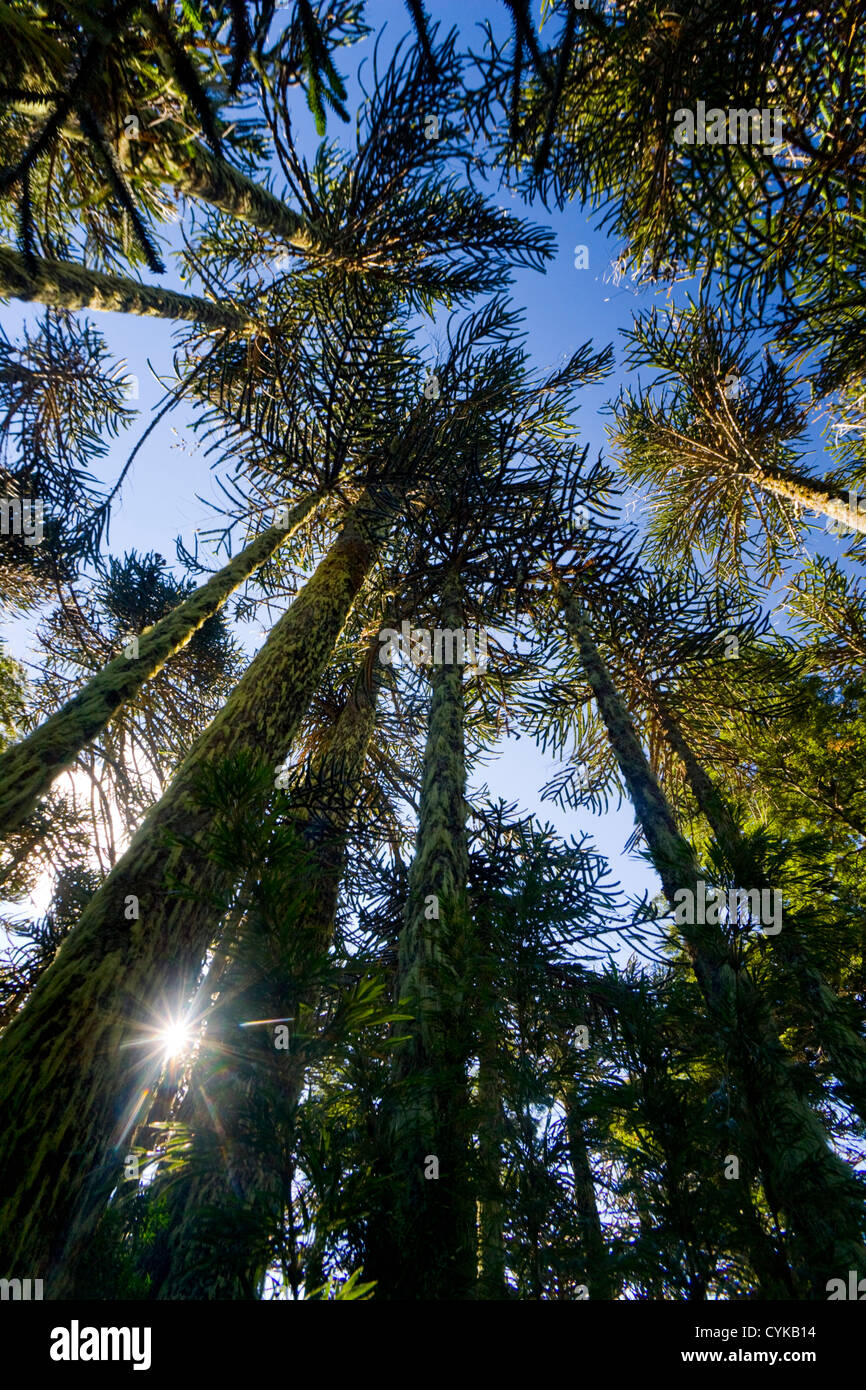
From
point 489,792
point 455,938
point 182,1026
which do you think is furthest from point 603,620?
point 182,1026

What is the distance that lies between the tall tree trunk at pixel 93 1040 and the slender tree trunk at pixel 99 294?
3.84 metres

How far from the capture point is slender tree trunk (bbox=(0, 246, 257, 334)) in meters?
4.26

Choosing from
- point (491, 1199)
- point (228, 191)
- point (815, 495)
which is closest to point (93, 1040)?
point (491, 1199)

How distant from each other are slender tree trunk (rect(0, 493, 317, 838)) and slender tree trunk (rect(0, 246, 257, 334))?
7.64 ft

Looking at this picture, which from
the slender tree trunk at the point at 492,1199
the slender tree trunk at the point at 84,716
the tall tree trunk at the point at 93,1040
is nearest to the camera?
the slender tree trunk at the point at 492,1199

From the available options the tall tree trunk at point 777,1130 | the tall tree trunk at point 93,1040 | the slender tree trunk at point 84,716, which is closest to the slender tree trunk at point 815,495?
the tall tree trunk at point 777,1130

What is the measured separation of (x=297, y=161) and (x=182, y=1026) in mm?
6591

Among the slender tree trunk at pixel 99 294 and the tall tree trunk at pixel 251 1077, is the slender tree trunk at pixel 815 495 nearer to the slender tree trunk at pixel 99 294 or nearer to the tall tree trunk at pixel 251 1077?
the slender tree trunk at pixel 99 294

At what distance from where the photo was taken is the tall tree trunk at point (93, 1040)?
188cm

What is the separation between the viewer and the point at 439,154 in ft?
19.1

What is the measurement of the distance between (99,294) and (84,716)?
3982 millimetres

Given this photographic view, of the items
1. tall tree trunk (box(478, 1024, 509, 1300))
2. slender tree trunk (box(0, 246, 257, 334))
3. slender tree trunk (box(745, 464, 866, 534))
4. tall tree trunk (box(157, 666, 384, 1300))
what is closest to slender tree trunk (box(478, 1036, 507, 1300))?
tall tree trunk (box(478, 1024, 509, 1300))

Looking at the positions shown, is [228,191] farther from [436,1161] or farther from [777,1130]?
[777,1130]

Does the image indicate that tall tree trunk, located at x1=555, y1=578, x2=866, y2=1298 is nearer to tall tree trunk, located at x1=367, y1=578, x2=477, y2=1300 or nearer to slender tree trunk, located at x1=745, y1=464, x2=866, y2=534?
tall tree trunk, located at x1=367, y1=578, x2=477, y2=1300
